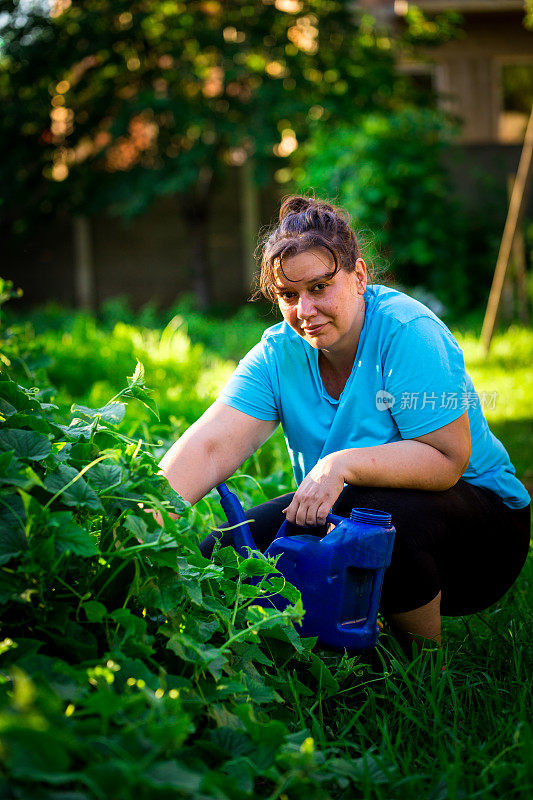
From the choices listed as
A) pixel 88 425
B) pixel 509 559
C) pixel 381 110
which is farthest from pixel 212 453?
Answer: pixel 381 110

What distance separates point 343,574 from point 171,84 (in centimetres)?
1047

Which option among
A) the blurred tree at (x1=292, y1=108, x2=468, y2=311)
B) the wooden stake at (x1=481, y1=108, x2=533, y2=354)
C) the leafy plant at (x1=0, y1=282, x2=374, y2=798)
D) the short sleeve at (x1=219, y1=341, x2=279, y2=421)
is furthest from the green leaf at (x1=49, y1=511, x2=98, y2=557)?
the blurred tree at (x1=292, y1=108, x2=468, y2=311)

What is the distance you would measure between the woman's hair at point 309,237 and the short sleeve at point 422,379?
231 mm

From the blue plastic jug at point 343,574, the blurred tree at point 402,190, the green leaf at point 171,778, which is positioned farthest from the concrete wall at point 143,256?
Result: the green leaf at point 171,778

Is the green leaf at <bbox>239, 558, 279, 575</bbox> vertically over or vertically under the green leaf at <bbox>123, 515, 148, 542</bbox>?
under

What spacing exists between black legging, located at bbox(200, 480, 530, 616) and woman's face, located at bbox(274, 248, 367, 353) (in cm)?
38

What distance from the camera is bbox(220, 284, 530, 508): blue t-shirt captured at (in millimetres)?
1935

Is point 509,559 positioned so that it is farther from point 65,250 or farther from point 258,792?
point 65,250

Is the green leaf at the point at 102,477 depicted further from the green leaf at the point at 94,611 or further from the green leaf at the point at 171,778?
the green leaf at the point at 171,778

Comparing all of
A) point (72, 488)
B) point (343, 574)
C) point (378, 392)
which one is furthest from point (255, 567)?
point (378, 392)

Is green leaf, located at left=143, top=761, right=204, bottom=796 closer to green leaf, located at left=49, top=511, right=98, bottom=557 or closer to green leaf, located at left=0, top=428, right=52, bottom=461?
green leaf, located at left=49, top=511, right=98, bottom=557

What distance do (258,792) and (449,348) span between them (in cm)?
110

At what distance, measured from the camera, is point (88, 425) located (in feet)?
5.39

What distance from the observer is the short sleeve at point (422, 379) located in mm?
1906
